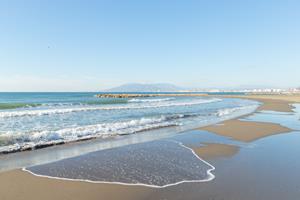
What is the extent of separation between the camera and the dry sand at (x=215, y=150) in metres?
6.91

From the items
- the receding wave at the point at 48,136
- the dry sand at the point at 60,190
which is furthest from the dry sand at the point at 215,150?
the receding wave at the point at 48,136

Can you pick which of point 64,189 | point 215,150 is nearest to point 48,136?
point 64,189

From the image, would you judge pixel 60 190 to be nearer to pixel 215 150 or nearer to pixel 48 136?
pixel 215 150

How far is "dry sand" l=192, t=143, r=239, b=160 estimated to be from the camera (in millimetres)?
6912

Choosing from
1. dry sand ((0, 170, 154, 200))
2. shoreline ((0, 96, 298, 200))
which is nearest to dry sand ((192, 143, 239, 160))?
shoreline ((0, 96, 298, 200))

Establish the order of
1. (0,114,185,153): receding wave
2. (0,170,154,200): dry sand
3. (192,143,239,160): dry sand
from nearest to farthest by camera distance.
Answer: (0,170,154,200): dry sand → (192,143,239,160): dry sand → (0,114,185,153): receding wave

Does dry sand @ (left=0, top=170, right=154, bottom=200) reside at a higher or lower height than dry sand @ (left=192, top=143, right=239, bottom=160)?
higher

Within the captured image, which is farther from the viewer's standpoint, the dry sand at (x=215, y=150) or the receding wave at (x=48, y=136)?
the receding wave at (x=48, y=136)

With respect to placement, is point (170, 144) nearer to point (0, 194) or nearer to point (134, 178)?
point (134, 178)

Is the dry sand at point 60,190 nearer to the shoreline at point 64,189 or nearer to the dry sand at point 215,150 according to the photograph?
the shoreline at point 64,189

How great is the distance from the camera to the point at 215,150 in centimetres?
762

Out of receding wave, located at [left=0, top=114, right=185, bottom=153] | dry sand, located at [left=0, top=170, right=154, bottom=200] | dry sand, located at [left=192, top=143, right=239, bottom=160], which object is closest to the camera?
dry sand, located at [left=0, top=170, right=154, bottom=200]

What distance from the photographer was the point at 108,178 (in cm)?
504

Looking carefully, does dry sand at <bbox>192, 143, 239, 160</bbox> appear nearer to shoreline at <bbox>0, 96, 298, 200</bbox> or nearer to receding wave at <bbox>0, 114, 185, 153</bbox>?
shoreline at <bbox>0, 96, 298, 200</bbox>
